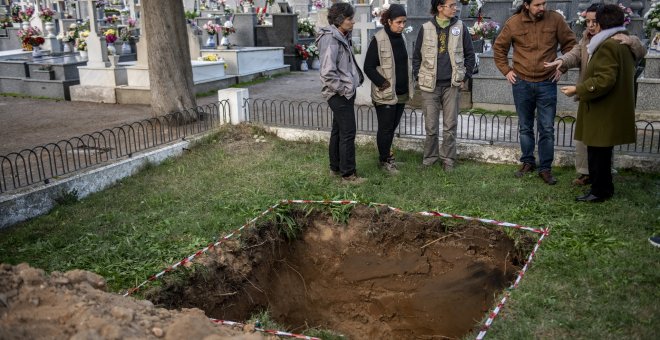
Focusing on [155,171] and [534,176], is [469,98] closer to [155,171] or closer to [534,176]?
[534,176]

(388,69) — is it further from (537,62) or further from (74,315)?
(74,315)

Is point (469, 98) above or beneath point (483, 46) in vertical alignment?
beneath

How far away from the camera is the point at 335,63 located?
688 cm

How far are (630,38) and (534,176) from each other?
1.86m

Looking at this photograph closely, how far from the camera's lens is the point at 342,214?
251 inches

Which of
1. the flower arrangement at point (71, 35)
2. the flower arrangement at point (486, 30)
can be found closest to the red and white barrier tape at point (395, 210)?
the flower arrangement at point (486, 30)

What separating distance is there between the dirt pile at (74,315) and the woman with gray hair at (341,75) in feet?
12.4

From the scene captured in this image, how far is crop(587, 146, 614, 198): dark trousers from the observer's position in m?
5.98

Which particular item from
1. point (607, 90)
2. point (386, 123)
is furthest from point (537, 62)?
point (386, 123)

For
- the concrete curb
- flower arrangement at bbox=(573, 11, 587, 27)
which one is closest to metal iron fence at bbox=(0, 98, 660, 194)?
the concrete curb

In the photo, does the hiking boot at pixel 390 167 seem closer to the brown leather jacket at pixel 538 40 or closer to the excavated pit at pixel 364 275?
the excavated pit at pixel 364 275

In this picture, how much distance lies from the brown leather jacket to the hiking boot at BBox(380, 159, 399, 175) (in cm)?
171

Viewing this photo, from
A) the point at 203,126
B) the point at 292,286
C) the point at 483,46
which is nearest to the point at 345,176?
the point at 292,286

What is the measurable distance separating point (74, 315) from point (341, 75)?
14.3 feet
